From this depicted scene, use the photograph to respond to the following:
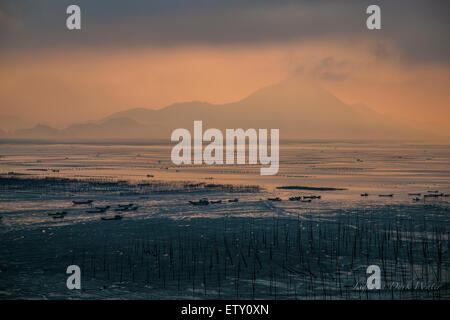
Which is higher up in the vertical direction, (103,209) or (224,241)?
(103,209)

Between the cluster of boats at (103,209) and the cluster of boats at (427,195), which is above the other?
the cluster of boats at (427,195)
